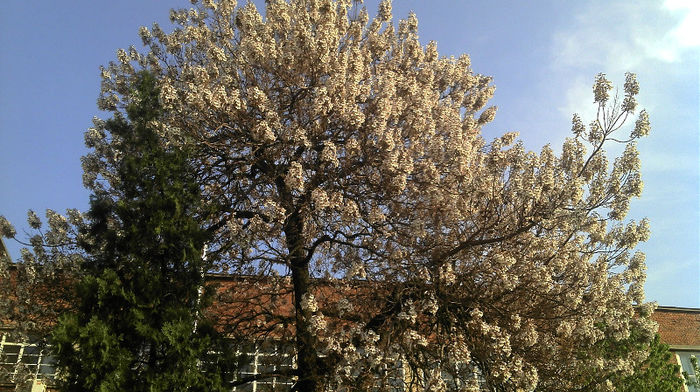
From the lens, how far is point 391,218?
12.3 m

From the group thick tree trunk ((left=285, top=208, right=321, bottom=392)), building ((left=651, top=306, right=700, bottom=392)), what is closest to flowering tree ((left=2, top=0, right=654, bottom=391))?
thick tree trunk ((left=285, top=208, right=321, bottom=392))

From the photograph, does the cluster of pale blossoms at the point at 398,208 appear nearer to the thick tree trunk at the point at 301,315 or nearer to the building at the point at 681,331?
the thick tree trunk at the point at 301,315

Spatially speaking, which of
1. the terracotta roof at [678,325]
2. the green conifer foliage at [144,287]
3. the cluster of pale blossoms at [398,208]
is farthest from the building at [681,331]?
the green conifer foliage at [144,287]

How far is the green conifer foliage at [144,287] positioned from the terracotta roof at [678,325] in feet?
79.3

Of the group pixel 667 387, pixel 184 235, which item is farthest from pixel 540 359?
pixel 667 387

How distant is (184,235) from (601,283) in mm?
8365

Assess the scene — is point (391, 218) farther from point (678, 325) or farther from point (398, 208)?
point (678, 325)

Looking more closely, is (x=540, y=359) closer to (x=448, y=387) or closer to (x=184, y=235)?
(x=448, y=387)

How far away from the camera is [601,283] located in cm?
1161

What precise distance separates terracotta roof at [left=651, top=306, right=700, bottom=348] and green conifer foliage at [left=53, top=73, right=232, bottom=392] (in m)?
24.2

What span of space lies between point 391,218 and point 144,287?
520 centimetres

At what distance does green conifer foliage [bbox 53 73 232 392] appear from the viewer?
915cm

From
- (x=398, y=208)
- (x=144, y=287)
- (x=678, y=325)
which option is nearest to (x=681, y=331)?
(x=678, y=325)

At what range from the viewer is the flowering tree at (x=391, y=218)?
1077 centimetres
